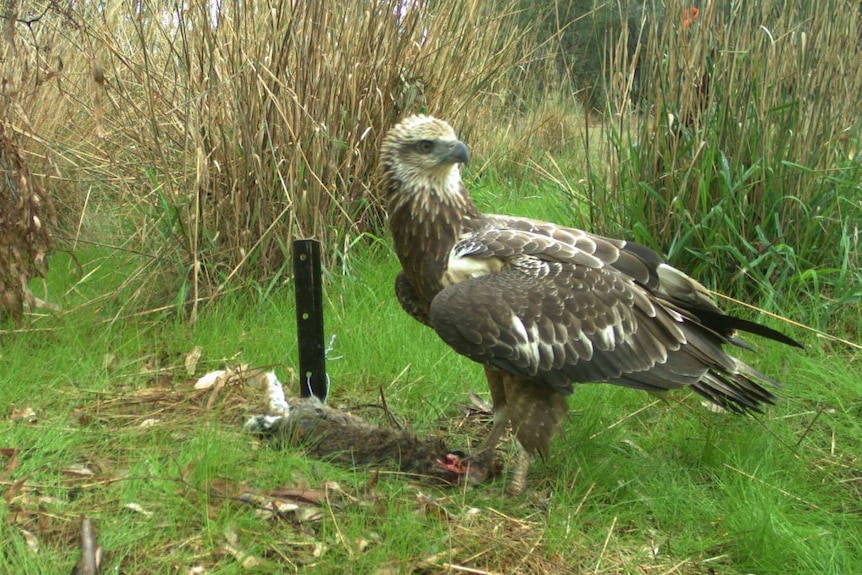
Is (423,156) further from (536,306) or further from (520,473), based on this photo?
(520,473)

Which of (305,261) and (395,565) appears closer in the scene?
(395,565)

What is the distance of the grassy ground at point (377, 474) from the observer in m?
2.76

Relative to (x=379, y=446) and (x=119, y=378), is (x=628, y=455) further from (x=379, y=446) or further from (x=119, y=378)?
(x=119, y=378)

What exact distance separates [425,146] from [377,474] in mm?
1263

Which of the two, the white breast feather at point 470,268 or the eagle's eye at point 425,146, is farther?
the eagle's eye at point 425,146

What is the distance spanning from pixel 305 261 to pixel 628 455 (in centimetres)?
151

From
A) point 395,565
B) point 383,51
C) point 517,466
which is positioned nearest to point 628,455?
point 517,466

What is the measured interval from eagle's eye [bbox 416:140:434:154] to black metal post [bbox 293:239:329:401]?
21.6 inches

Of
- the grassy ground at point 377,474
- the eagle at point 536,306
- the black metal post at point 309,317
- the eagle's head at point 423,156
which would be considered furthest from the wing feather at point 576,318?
the black metal post at point 309,317

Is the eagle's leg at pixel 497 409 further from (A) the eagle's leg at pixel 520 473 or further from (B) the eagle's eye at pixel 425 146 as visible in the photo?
(B) the eagle's eye at pixel 425 146

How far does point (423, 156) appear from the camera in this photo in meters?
3.47

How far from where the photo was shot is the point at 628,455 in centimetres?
358

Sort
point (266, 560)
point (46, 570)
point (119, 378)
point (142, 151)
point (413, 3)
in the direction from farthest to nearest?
point (413, 3), point (142, 151), point (119, 378), point (266, 560), point (46, 570)

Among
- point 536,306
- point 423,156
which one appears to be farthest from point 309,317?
point 536,306
